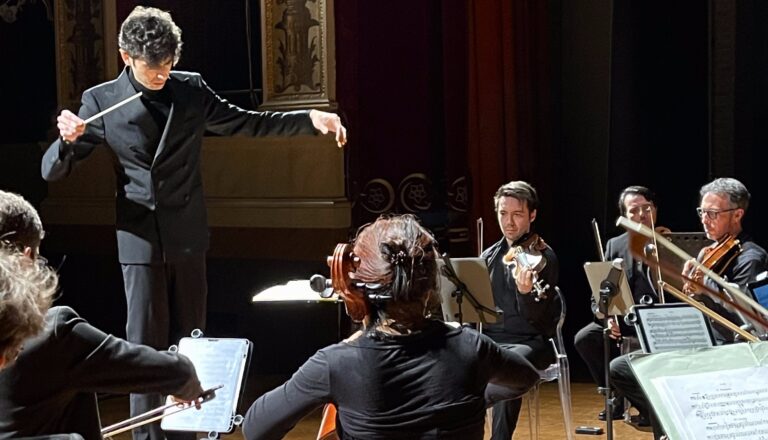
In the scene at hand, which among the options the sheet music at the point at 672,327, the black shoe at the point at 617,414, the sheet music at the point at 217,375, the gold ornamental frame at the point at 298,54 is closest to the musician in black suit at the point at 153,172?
the sheet music at the point at 217,375

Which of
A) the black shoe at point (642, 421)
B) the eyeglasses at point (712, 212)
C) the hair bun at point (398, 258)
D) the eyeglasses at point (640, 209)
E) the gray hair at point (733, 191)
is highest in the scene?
the hair bun at point (398, 258)

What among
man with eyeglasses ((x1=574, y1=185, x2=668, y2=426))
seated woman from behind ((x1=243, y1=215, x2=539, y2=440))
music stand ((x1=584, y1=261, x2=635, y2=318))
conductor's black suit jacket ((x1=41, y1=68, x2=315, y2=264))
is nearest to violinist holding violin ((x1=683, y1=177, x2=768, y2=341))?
music stand ((x1=584, y1=261, x2=635, y2=318))

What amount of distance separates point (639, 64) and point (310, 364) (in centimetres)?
490

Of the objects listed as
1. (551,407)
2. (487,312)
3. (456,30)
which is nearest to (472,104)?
(456,30)

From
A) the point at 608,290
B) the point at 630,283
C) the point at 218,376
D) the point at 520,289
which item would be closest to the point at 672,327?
the point at 608,290

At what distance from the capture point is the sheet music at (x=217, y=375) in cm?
306

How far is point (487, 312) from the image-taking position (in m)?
3.98

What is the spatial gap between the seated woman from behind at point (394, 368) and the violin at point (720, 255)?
2.16 meters

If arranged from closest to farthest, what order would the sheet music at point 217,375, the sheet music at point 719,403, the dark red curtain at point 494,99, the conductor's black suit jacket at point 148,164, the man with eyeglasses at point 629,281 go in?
the sheet music at point 719,403, the sheet music at point 217,375, the conductor's black suit jacket at point 148,164, the man with eyeglasses at point 629,281, the dark red curtain at point 494,99

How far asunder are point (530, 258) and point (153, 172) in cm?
150

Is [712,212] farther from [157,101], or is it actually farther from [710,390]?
[710,390]

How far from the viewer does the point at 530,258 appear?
437 centimetres

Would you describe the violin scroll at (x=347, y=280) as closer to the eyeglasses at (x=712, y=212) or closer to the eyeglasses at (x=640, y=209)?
the eyeglasses at (x=712, y=212)

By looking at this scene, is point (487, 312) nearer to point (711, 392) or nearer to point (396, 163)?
point (711, 392)
